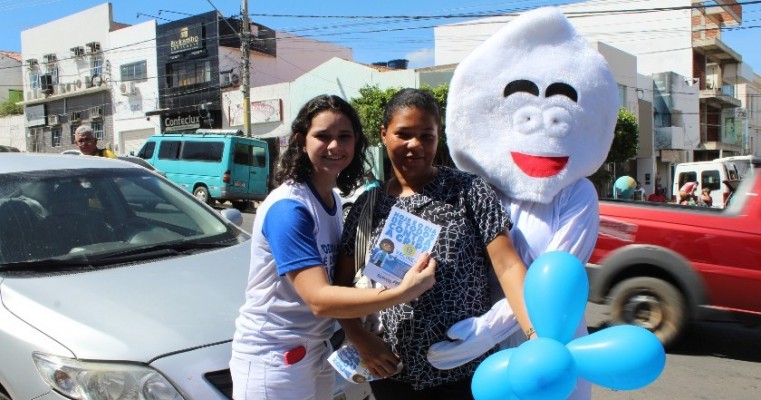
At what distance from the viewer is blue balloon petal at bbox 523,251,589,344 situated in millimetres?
1508

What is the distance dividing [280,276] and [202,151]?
671 inches

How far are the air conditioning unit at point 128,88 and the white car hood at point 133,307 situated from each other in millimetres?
32668

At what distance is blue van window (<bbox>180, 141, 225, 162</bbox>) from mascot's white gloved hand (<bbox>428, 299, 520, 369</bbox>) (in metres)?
16.8

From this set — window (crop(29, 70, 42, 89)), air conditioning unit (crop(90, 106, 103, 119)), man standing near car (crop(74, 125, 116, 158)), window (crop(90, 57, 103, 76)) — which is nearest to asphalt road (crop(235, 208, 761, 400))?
man standing near car (crop(74, 125, 116, 158))

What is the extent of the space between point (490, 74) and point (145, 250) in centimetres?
207

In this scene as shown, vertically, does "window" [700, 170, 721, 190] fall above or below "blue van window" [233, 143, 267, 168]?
below

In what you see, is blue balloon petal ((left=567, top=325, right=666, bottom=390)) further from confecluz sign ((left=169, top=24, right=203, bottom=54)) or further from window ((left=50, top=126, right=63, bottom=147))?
window ((left=50, top=126, right=63, bottom=147))

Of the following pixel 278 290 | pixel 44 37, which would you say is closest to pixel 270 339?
pixel 278 290

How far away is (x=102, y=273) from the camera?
2.79 metres

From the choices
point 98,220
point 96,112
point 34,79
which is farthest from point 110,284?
point 34,79

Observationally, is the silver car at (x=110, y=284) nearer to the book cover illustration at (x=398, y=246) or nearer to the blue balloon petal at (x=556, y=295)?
the book cover illustration at (x=398, y=246)

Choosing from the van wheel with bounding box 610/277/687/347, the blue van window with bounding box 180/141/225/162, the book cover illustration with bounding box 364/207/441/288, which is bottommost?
the van wheel with bounding box 610/277/687/347

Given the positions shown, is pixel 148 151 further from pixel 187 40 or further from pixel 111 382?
pixel 111 382

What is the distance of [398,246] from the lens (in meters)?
1.76
